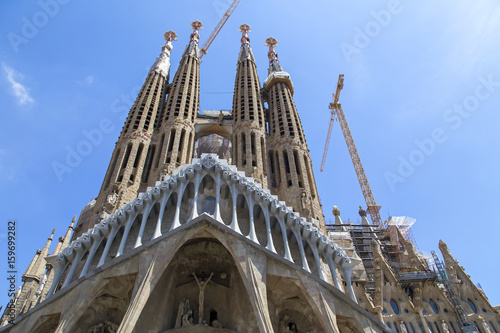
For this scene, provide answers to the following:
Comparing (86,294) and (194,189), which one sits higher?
(194,189)

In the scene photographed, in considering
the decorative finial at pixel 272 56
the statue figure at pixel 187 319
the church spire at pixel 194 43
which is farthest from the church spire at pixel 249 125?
the statue figure at pixel 187 319

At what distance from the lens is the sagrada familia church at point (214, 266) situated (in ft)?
47.2

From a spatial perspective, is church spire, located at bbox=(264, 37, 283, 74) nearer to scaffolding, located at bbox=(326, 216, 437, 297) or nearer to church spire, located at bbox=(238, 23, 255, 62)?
church spire, located at bbox=(238, 23, 255, 62)

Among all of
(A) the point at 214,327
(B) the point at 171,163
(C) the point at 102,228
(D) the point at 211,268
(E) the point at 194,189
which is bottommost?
(A) the point at 214,327

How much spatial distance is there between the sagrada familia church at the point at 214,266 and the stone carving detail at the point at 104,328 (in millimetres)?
42

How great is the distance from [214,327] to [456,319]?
16893mm

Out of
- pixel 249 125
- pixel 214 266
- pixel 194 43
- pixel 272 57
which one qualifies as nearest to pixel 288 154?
pixel 249 125

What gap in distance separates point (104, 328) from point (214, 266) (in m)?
5.33

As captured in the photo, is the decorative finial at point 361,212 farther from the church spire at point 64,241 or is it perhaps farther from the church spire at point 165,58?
the church spire at point 64,241

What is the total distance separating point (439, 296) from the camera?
24578 millimetres

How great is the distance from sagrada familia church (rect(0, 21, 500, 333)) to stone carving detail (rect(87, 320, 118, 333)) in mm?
42

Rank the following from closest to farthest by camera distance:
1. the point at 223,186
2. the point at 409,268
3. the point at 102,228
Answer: the point at 102,228
the point at 223,186
the point at 409,268

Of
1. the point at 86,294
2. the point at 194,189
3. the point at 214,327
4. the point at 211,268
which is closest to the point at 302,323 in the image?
the point at 214,327

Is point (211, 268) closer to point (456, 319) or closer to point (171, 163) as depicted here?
point (171, 163)
